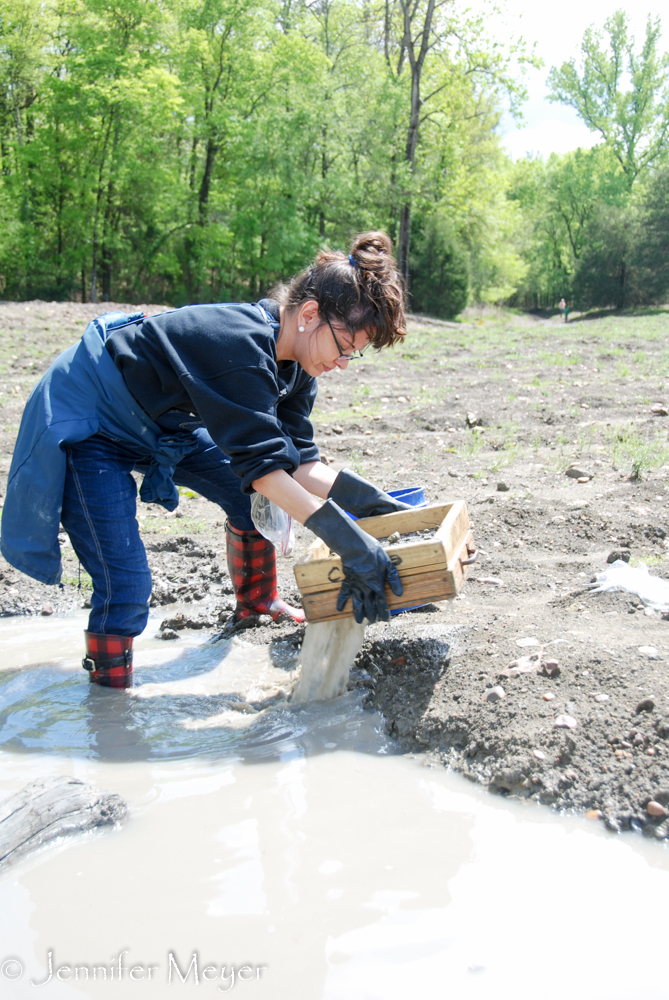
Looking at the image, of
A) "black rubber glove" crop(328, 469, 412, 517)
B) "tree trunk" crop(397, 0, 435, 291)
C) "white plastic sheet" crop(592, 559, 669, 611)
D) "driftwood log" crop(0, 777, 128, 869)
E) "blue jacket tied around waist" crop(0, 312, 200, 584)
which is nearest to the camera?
"driftwood log" crop(0, 777, 128, 869)

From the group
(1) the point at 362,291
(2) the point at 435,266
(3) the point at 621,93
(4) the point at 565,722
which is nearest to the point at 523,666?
(4) the point at 565,722

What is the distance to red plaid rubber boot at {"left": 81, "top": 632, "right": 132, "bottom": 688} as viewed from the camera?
2.80 m

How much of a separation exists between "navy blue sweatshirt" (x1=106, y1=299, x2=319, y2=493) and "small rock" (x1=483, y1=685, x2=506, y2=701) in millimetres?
1034

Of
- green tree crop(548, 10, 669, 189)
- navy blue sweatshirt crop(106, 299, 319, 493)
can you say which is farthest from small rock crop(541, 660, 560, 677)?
green tree crop(548, 10, 669, 189)

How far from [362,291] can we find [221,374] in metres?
0.51

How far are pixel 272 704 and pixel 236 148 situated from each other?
79.7ft

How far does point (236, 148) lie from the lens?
78.1 ft

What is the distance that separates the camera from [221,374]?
2311 mm

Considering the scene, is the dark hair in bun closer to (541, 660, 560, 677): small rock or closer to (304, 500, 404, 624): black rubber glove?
(304, 500, 404, 624): black rubber glove

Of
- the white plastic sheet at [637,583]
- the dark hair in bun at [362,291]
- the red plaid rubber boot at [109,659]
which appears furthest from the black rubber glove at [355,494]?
the white plastic sheet at [637,583]

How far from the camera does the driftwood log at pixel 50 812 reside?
1.95 m

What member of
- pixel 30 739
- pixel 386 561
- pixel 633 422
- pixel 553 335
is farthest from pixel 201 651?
pixel 553 335

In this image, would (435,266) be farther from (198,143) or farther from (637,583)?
(637,583)

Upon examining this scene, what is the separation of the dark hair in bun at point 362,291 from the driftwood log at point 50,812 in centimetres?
159
